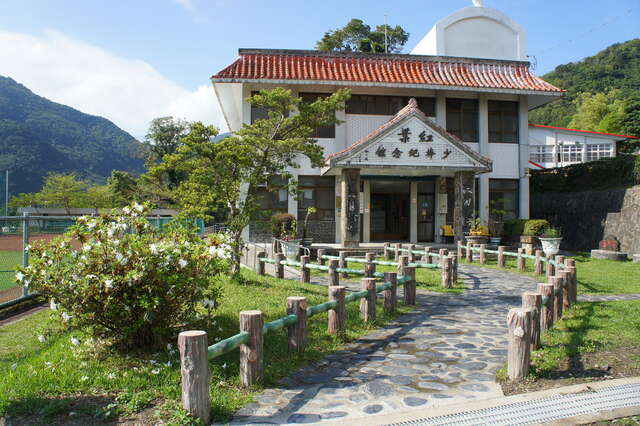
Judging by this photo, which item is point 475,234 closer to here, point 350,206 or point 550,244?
point 550,244

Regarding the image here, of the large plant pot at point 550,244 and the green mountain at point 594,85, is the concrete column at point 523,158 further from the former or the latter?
the green mountain at point 594,85

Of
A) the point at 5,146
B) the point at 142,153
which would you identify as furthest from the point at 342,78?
the point at 5,146

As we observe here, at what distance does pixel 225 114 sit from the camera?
2323 cm

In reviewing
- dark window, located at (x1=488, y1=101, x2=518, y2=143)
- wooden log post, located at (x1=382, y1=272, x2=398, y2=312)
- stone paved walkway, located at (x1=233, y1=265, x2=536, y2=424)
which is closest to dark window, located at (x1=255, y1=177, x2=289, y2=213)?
dark window, located at (x1=488, y1=101, x2=518, y2=143)

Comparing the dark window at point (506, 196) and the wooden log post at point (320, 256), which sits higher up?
the dark window at point (506, 196)

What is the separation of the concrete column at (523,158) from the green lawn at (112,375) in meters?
15.3

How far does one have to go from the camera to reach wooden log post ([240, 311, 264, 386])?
15.0 ft

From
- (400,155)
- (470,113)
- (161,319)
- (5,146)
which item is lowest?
(161,319)

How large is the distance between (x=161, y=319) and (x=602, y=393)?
466cm

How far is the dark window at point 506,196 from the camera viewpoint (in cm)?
2008

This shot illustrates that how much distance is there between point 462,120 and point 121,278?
1770 centimetres

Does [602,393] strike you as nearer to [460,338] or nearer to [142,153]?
[460,338]

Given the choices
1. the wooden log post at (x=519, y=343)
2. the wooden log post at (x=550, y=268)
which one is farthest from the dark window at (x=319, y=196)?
the wooden log post at (x=519, y=343)

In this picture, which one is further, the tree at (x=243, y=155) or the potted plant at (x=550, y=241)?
the potted plant at (x=550, y=241)
